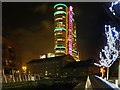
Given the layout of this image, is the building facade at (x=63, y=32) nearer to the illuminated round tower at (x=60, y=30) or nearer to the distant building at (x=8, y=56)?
the illuminated round tower at (x=60, y=30)

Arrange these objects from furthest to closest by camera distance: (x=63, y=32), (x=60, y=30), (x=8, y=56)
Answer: (x=63, y=32) < (x=60, y=30) < (x=8, y=56)

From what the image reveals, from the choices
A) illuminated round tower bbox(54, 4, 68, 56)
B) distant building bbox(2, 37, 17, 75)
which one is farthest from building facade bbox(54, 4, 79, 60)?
distant building bbox(2, 37, 17, 75)

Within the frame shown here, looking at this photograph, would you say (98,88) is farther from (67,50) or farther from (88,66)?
(67,50)

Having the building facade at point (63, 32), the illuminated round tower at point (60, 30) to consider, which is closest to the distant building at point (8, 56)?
the building facade at point (63, 32)

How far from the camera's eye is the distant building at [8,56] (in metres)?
22.6

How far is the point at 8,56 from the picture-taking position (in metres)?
25.1

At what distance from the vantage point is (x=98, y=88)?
987 millimetres

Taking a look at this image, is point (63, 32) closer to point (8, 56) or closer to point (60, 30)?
point (60, 30)

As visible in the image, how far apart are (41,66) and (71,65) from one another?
3.66 m

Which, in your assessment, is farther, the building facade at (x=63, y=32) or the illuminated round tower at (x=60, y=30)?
the building facade at (x=63, y=32)

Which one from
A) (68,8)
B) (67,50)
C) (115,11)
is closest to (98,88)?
(115,11)

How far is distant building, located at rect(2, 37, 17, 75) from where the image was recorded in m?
22.6

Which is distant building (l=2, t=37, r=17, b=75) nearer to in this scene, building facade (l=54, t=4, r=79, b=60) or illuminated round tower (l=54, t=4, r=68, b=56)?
building facade (l=54, t=4, r=79, b=60)

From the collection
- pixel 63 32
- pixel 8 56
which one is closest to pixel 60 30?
pixel 63 32
